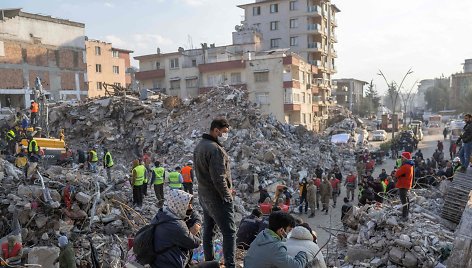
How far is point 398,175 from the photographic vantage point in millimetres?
7848

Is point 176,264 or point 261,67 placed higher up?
point 261,67

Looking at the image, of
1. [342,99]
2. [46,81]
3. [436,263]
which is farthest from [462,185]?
[342,99]

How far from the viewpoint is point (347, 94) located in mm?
69812

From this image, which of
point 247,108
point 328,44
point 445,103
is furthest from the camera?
point 445,103

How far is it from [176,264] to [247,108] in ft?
66.3

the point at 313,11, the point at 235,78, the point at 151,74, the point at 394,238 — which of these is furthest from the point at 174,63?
the point at 394,238

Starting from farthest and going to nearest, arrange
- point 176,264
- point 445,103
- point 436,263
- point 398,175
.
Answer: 1. point 445,103
2. point 398,175
3. point 436,263
4. point 176,264

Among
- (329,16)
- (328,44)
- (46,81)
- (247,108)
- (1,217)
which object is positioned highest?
(329,16)

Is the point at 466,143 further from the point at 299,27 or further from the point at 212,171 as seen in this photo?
the point at 299,27

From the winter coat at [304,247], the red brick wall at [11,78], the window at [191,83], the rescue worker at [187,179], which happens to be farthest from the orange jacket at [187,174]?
the window at [191,83]

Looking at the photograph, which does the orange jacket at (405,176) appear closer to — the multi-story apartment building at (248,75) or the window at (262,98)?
the multi-story apartment building at (248,75)

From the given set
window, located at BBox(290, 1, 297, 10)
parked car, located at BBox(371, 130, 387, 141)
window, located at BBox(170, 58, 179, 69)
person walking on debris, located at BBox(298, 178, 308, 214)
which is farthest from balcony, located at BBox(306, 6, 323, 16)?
person walking on debris, located at BBox(298, 178, 308, 214)

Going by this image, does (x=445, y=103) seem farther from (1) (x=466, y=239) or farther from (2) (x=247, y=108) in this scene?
(1) (x=466, y=239)

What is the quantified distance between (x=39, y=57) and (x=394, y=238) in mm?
36724
